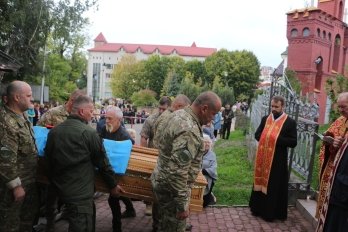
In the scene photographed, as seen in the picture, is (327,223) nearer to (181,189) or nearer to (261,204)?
(181,189)

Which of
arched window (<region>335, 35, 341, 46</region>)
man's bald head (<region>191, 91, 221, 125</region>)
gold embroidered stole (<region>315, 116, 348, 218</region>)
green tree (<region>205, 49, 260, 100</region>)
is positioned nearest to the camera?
man's bald head (<region>191, 91, 221, 125</region>)

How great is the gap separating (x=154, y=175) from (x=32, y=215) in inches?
61.9

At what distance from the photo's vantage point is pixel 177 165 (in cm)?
347

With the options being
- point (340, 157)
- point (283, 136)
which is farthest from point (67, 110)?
point (340, 157)

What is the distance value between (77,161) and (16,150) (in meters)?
0.62

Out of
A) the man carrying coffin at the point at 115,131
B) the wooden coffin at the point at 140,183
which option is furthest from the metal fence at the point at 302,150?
the man carrying coffin at the point at 115,131

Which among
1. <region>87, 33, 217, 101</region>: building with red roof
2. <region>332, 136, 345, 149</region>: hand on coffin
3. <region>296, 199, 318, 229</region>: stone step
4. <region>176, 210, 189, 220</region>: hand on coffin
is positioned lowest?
<region>296, 199, 318, 229</region>: stone step

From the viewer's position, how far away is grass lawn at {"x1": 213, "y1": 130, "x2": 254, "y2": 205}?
7525mm

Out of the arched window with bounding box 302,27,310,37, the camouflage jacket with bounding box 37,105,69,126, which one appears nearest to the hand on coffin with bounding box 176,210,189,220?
the camouflage jacket with bounding box 37,105,69,126

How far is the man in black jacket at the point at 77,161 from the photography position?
382 centimetres

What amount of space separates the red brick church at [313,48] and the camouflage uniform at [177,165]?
27.3 metres

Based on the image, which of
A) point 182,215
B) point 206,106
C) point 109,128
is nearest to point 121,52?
point 109,128

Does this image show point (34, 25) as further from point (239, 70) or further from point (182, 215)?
point (239, 70)

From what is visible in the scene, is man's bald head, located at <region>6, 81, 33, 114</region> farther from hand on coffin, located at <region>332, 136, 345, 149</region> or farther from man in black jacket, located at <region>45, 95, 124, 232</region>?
hand on coffin, located at <region>332, 136, 345, 149</region>
